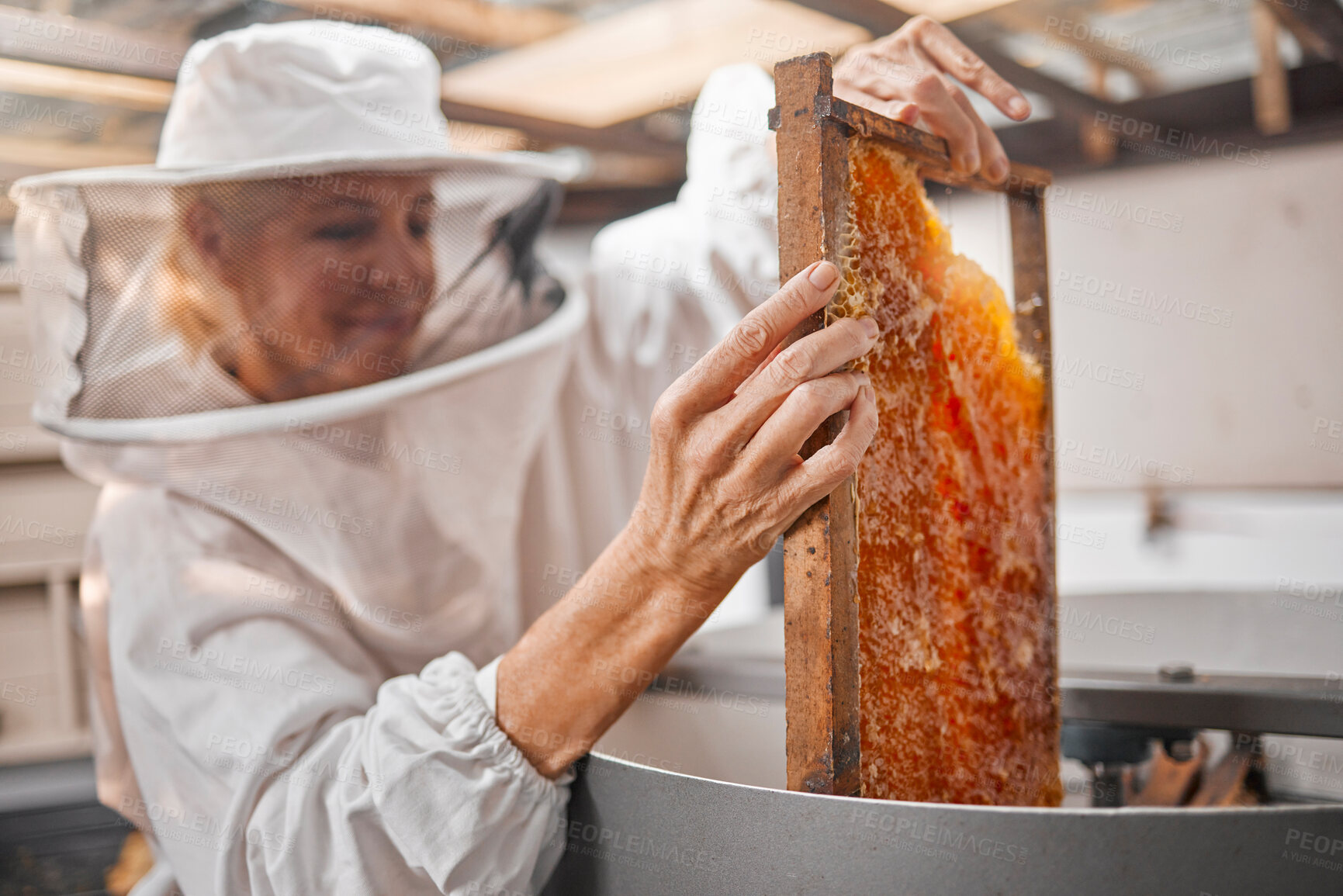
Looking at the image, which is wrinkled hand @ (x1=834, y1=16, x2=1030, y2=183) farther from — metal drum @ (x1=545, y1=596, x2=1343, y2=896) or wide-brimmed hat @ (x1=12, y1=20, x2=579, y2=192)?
metal drum @ (x1=545, y1=596, x2=1343, y2=896)

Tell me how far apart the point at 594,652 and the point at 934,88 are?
2.58 feet

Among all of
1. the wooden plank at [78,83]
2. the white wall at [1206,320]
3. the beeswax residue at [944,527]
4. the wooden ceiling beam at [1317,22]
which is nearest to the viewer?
the beeswax residue at [944,527]

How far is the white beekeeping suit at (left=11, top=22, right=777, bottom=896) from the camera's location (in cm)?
107

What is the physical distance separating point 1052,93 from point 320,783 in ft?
10.3

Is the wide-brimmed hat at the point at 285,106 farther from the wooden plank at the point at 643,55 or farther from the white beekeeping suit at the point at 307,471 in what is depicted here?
the wooden plank at the point at 643,55

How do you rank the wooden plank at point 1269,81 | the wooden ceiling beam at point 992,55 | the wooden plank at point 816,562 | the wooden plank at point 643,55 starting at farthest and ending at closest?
1. the wooden plank at point 1269,81
2. the wooden plank at point 643,55
3. the wooden ceiling beam at point 992,55
4. the wooden plank at point 816,562

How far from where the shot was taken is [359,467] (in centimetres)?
152

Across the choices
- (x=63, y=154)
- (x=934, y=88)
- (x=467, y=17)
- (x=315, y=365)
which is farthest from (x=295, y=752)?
(x=63, y=154)

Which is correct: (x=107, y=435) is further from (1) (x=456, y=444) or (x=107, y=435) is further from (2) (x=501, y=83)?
(2) (x=501, y=83)

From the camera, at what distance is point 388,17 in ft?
7.20

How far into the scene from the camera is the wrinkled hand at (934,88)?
1.13m

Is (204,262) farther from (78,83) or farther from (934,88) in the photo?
(934,88)

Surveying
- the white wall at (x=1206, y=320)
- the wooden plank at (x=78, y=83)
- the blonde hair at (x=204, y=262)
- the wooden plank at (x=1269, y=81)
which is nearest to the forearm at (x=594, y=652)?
the blonde hair at (x=204, y=262)

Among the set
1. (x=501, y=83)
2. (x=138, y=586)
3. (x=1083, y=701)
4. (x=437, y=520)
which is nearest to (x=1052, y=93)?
(x=501, y=83)
